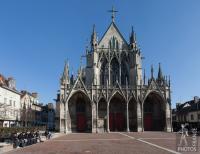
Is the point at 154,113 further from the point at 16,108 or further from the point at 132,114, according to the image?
the point at 16,108

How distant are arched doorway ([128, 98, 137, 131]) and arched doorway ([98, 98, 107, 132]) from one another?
4.72m

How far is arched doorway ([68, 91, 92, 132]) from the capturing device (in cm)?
5847

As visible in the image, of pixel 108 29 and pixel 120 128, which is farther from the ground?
pixel 108 29

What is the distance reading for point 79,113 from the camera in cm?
5919

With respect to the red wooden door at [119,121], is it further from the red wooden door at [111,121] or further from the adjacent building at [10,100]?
the adjacent building at [10,100]

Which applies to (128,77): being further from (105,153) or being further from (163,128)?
(105,153)

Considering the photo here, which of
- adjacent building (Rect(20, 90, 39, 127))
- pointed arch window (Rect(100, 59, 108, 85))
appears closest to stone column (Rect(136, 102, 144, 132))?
pointed arch window (Rect(100, 59, 108, 85))

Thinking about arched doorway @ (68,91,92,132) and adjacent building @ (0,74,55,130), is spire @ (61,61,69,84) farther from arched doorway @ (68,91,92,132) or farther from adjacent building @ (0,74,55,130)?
adjacent building @ (0,74,55,130)

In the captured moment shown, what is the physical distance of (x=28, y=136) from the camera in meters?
29.9

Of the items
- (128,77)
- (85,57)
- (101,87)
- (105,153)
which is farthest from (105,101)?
(105,153)

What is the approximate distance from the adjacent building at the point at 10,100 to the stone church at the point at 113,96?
9.09 metres

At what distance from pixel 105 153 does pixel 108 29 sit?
4846 centimetres

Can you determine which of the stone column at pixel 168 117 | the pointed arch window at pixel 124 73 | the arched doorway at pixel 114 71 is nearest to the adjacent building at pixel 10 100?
the arched doorway at pixel 114 71

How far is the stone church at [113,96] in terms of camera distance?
57.0 m
